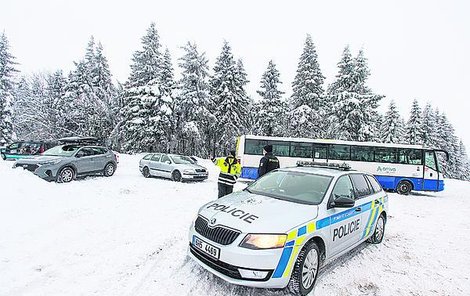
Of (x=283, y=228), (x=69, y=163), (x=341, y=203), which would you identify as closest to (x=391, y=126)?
(x=69, y=163)

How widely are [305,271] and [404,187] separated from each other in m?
15.0

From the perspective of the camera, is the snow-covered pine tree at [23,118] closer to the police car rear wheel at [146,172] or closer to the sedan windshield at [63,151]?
the police car rear wheel at [146,172]

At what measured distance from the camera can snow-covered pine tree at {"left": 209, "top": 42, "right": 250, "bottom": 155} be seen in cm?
3130

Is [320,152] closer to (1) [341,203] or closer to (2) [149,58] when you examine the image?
(1) [341,203]

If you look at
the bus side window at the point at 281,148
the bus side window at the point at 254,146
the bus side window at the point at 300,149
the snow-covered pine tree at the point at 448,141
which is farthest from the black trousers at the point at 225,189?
the snow-covered pine tree at the point at 448,141

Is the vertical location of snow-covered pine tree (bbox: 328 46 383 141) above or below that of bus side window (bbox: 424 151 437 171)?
above

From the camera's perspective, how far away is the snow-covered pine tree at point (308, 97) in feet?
96.4

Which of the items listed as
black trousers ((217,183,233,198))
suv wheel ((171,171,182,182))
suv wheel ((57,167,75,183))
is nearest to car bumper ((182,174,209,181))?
suv wheel ((171,171,182,182))

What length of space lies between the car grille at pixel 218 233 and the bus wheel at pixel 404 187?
15514 millimetres

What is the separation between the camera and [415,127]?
39219mm

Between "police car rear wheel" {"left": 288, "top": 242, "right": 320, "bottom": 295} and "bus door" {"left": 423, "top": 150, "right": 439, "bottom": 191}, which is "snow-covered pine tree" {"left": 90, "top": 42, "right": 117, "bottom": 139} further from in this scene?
"police car rear wheel" {"left": 288, "top": 242, "right": 320, "bottom": 295}

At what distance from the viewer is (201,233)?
411 cm

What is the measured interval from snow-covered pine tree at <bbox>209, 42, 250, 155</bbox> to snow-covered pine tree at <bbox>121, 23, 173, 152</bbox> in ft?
19.0

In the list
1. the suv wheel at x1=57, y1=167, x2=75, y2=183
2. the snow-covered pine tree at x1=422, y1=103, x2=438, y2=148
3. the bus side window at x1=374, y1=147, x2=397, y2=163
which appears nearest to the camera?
the suv wheel at x1=57, y1=167, x2=75, y2=183
